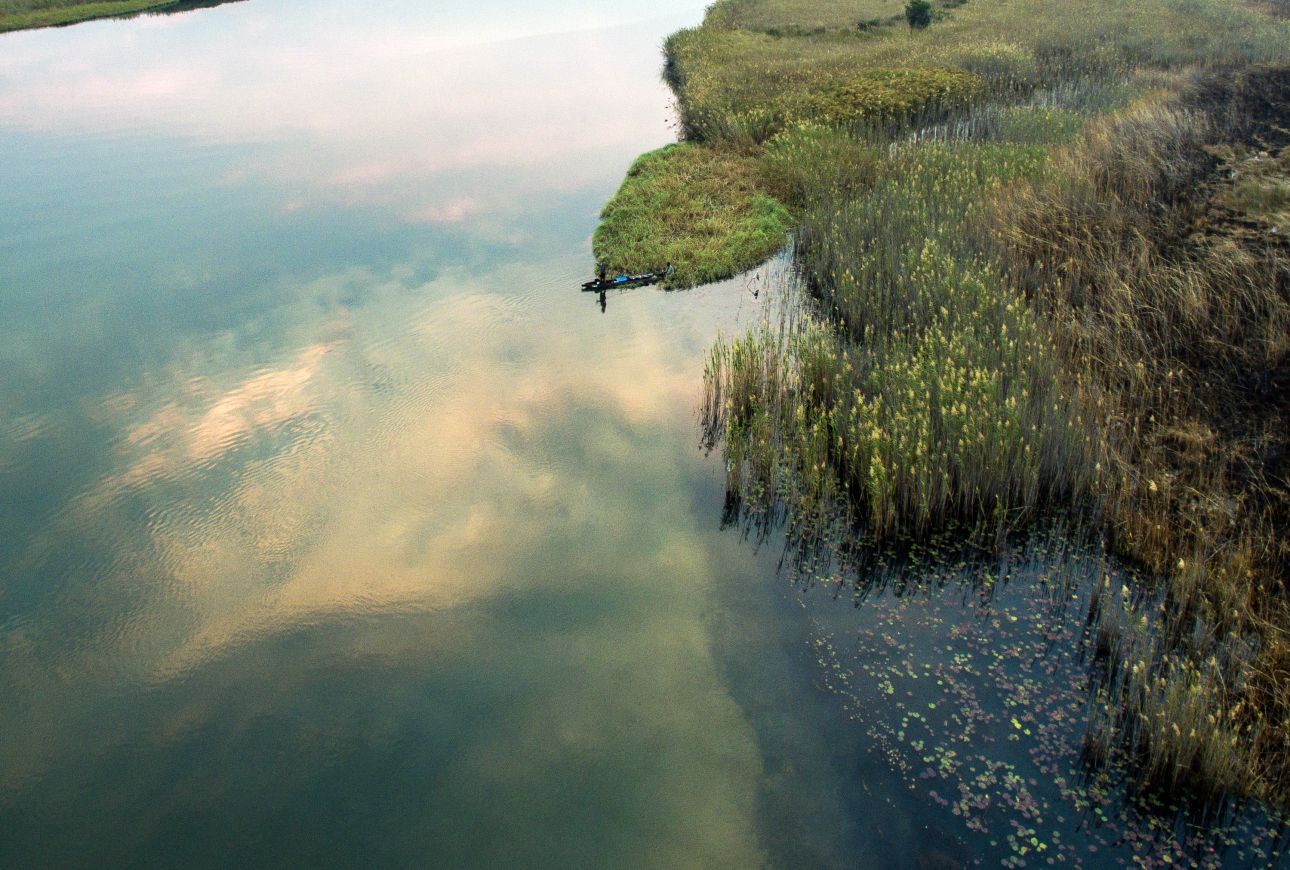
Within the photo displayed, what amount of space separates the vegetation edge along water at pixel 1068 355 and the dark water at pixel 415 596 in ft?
2.55

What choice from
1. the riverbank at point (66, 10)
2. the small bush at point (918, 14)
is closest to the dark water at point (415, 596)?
the small bush at point (918, 14)

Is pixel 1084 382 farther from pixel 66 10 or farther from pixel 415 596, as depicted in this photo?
pixel 66 10

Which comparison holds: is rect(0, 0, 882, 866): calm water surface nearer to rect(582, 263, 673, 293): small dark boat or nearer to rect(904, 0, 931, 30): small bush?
rect(582, 263, 673, 293): small dark boat

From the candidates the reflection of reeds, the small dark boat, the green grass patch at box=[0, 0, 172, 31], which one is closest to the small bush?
the reflection of reeds

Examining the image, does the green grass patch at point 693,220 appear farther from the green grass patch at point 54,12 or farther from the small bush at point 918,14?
the green grass patch at point 54,12

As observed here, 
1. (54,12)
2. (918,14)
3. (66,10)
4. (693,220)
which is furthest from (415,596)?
(66,10)

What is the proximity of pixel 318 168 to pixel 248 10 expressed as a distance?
3809 cm

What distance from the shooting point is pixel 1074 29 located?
102 feet

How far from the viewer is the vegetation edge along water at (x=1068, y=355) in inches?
318

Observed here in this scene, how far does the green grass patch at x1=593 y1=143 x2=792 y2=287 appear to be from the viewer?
17703mm

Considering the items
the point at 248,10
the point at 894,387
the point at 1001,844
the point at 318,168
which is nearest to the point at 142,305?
the point at 318,168

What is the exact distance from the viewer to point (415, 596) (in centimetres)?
994

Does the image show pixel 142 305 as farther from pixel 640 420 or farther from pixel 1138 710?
pixel 1138 710

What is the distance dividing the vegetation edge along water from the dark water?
78 centimetres
